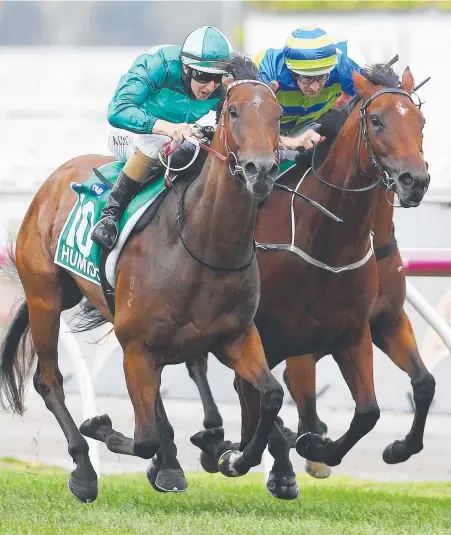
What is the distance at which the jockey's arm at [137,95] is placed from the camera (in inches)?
228

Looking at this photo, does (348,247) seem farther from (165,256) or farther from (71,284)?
(71,284)

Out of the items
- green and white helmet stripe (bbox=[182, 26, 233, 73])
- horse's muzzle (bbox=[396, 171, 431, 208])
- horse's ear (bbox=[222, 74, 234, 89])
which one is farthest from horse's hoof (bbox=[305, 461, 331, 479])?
horse's ear (bbox=[222, 74, 234, 89])

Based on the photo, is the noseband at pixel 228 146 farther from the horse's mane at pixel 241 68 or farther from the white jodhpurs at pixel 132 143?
the white jodhpurs at pixel 132 143

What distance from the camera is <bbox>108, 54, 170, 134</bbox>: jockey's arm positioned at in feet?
19.0

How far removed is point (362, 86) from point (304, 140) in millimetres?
325

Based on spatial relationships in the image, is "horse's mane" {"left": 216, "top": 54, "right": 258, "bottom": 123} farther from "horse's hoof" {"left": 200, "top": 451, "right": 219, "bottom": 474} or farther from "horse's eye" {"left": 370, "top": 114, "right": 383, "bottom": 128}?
"horse's hoof" {"left": 200, "top": 451, "right": 219, "bottom": 474}

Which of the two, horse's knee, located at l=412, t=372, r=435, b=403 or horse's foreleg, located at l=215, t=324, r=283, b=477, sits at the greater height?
horse's foreleg, located at l=215, t=324, r=283, b=477

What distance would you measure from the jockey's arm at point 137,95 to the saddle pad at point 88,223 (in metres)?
0.32

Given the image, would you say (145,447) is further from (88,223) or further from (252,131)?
(252,131)

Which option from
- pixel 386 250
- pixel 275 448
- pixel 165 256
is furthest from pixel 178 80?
pixel 275 448

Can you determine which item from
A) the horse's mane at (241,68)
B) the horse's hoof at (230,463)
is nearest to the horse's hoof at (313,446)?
the horse's hoof at (230,463)

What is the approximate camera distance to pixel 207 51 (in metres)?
5.78

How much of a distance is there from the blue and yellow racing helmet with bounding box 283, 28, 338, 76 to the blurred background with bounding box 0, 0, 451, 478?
2383 millimetres

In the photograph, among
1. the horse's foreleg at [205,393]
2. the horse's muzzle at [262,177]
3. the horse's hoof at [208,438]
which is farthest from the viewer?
the horse's foreleg at [205,393]
